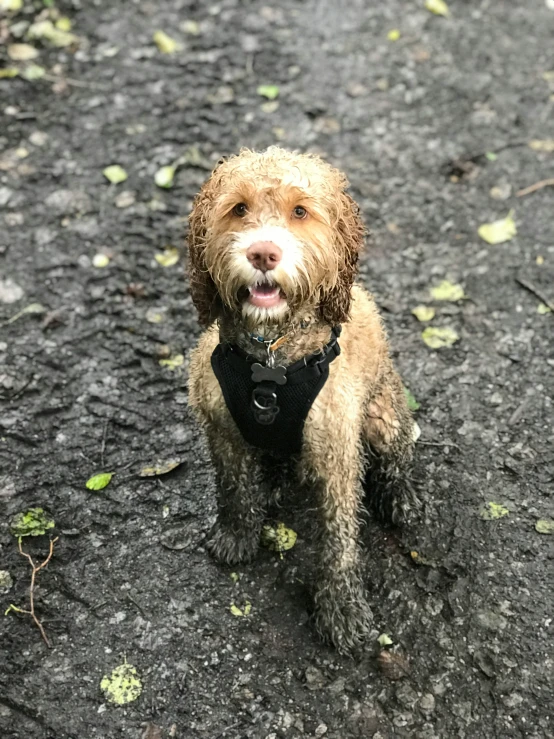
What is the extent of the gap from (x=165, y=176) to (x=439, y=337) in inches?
100

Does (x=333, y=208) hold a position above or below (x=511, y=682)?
above

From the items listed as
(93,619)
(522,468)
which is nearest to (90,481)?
(93,619)

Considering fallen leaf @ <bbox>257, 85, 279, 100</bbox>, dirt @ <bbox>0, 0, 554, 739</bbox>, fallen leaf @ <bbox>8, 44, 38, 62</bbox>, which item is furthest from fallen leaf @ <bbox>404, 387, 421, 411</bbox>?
fallen leaf @ <bbox>8, 44, 38, 62</bbox>

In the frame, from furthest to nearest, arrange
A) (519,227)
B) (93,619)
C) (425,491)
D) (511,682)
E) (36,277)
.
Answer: (519,227) → (36,277) → (425,491) → (93,619) → (511,682)

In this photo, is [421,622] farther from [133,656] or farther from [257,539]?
[133,656]

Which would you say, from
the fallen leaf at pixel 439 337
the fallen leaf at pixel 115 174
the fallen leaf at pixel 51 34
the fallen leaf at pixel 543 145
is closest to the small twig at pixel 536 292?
the fallen leaf at pixel 439 337

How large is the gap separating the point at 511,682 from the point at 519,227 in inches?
133

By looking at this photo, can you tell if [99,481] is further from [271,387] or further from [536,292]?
[536,292]

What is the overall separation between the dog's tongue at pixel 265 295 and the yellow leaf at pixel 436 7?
5819mm

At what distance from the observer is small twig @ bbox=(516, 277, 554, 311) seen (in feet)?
16.7

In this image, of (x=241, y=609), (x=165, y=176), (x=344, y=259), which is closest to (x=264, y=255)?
(x=344, y=259)

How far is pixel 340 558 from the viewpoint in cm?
359

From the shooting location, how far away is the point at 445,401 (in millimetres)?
4664

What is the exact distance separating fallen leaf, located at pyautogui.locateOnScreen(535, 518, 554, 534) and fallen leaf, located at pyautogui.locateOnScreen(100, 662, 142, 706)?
7.23 ft
